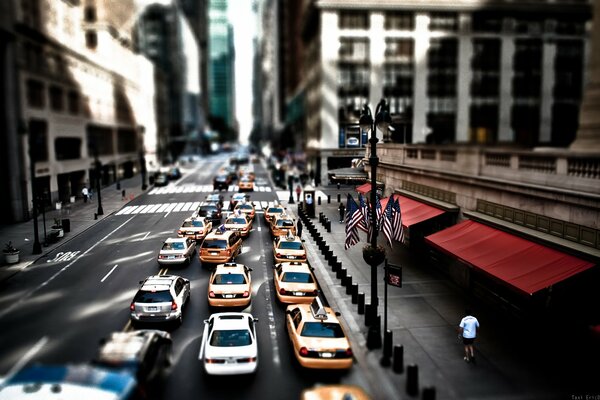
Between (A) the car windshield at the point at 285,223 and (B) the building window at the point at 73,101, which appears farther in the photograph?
(B) the building window at the point at 73,101

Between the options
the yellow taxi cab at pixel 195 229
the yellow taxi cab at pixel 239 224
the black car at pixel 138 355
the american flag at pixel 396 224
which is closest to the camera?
the black car at pixel 138 355

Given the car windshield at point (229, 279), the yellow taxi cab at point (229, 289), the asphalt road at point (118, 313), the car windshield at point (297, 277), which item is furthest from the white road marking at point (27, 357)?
the car windshield at point (297, 277)

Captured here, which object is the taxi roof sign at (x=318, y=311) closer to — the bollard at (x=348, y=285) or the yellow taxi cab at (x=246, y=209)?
the bollard at (x=348, y=285)

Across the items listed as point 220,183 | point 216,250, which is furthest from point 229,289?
point 220,183

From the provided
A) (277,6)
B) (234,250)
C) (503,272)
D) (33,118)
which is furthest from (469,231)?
(277,6)

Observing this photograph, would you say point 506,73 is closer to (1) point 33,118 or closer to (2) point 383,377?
(1) point 33,118

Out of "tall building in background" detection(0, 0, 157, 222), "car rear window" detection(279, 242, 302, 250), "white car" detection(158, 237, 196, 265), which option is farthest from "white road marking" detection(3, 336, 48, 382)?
"tall building in background" detection(0, 0, 157, 222)

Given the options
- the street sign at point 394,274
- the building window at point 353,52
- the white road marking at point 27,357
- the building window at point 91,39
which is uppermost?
the building window at point 91,39
